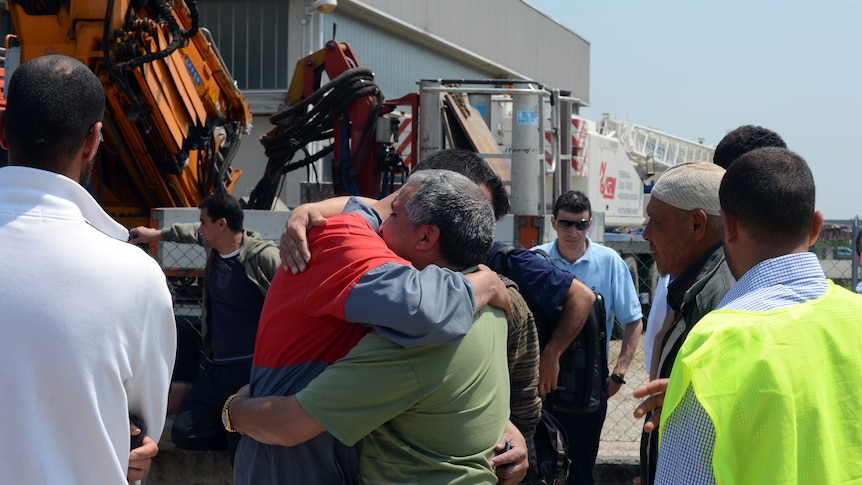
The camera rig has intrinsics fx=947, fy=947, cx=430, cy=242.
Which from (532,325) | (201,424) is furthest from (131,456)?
(201,424)

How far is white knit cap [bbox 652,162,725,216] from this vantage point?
3.05m

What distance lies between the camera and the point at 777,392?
1739mm

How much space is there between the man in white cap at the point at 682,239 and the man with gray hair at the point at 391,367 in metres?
0.57

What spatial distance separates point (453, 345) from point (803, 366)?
98 centimetres

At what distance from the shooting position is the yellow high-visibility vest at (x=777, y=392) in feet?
5.68

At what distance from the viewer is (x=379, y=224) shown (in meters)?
Answer: 2.97

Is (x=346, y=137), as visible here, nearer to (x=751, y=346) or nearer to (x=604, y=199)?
(x=751, y=346)

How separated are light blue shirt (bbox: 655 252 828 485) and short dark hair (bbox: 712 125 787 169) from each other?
2207mm

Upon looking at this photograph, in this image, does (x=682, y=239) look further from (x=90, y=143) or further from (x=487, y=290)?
(x=90, y=143)

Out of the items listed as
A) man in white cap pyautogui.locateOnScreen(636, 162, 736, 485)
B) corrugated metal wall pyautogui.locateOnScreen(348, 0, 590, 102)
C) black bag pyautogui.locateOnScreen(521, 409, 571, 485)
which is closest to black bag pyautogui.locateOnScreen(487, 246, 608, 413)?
black bag pyautogui.locateOnScreen(521, 409, 571, 485)

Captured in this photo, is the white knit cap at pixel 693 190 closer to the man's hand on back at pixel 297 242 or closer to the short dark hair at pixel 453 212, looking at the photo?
→ the short dark hair at pixel 453 212

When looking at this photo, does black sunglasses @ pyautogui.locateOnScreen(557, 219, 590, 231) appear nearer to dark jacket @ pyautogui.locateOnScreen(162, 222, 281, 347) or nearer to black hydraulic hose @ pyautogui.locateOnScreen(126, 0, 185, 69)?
dark jacket @ pyautogui.locateOnScreen(162, 222, 281, 347)

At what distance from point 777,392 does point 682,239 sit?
140cm

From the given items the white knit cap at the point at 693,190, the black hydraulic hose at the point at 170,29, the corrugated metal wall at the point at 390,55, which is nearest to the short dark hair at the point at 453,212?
the white knit cap at the point at 693,190
